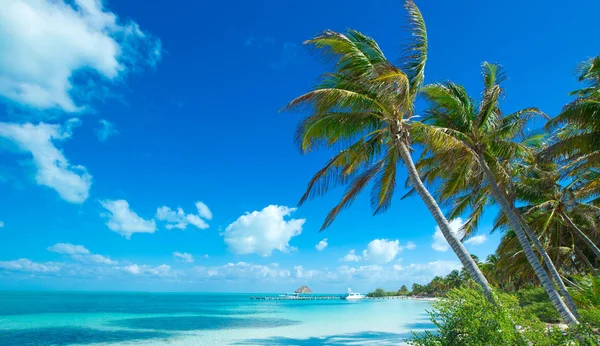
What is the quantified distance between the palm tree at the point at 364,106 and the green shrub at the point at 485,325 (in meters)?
2.11

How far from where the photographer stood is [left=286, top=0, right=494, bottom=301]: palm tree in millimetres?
6922

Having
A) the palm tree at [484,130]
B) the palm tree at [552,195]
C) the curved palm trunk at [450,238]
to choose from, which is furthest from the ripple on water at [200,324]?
the curved palm trunk at [450,238]

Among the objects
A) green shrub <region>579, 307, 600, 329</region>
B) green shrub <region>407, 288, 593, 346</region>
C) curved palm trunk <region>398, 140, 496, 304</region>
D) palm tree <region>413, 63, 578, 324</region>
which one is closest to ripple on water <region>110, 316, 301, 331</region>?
palm tree <region>413, 63, 578, 324</region>

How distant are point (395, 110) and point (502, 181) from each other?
4.34 metres

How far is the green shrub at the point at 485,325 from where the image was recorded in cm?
412

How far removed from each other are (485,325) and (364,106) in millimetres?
4642

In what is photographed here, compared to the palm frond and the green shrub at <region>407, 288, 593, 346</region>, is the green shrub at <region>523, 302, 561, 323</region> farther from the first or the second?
the palm frond

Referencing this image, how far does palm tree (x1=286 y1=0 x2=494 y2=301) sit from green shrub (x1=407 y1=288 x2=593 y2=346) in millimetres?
2109

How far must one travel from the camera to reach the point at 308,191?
7.71 meters

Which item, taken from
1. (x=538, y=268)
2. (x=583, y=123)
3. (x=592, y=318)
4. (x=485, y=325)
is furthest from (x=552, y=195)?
(x=485, y=325)

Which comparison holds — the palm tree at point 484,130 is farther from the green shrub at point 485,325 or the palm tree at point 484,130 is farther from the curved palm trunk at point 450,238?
the green shrub at point 485,325

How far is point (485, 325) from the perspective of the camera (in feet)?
13.9

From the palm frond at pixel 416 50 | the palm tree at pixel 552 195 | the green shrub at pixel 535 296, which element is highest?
the palm frond at pixel 416 50

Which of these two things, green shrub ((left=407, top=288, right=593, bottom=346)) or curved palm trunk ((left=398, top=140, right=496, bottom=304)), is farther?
curved palm trunk ((left=398, top=140, right=496, bottom=304))
